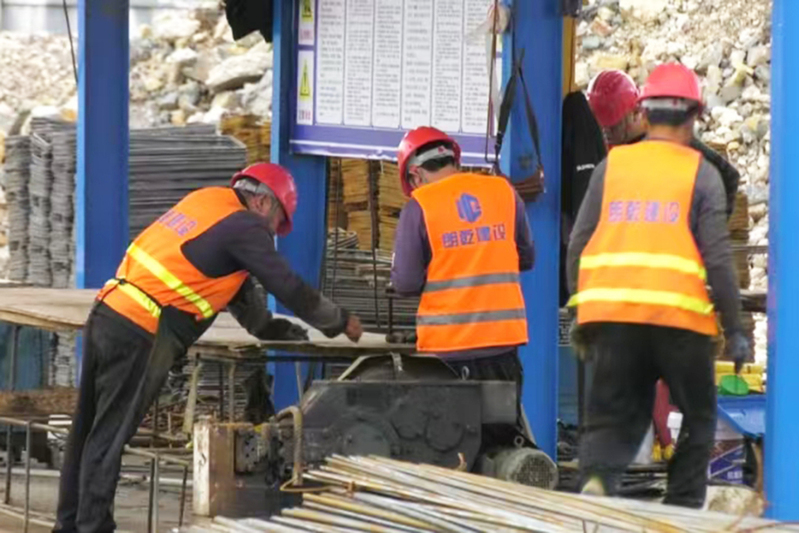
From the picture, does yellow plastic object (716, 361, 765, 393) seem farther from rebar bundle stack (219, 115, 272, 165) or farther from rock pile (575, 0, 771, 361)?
rock pile (575, 0, 771, 361)

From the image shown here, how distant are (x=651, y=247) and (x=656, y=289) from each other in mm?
169

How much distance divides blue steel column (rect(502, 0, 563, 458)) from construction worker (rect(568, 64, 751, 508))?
8.23 ft

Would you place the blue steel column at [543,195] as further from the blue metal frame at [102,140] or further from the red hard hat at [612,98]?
the blue metal frame at [102,140]

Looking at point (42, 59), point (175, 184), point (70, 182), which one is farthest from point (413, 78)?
point (42, 59)

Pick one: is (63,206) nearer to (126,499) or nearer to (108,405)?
(126,499)

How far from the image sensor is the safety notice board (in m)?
11.0

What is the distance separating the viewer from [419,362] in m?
9.05

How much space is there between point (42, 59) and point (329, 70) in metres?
22.5

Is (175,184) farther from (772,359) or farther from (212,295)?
(772,359)

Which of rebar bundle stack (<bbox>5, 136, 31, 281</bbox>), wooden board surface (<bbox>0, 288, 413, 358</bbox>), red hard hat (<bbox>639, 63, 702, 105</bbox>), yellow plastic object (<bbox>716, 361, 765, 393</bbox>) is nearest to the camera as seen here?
red hard hat (<bbox>639, 63, 702, 105</bbox>)

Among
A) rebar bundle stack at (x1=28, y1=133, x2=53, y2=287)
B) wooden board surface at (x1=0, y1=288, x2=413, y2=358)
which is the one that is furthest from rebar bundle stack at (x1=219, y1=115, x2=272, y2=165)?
wooden board surface at (x1=0, y1=288, x2=413, y2=358)

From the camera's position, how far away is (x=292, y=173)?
497 inches

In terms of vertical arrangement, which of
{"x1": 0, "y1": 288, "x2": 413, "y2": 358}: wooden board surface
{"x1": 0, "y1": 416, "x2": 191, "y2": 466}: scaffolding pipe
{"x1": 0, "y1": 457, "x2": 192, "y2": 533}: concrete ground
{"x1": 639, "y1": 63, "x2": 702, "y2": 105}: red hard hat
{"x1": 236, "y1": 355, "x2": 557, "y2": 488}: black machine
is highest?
{"x1": 639, "y1": 63, "x2": 702, "y2": 105}: red hard hat

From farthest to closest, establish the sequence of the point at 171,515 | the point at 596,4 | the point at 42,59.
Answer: the point at 42,59
the point at 596,4
the point at 171,515
